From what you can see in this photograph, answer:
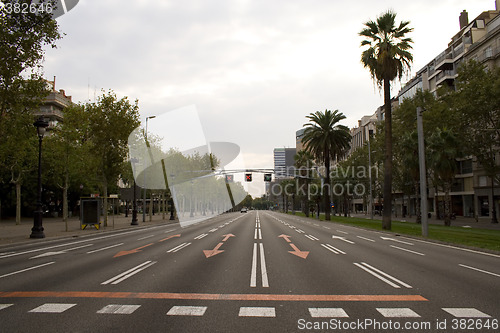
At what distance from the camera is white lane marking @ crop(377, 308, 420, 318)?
19.1ft

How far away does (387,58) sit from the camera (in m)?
28.4

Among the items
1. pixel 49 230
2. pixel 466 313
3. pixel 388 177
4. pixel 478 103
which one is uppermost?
pixel 478 103

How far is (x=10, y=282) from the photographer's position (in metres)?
8.59

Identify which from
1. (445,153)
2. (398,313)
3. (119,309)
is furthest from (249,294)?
(445,153)

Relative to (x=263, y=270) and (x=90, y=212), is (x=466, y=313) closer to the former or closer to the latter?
(x=263, y=270)

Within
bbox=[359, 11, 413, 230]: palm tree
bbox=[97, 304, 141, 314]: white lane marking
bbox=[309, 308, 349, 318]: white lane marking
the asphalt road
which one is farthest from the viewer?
bbox=[359, 11, 413, 230]: palm tree

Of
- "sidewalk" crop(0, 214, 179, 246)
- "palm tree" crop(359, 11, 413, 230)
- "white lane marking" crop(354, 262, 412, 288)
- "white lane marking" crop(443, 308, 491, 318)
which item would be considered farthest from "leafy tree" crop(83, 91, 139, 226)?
"white lane marking" crop(443, 308, 491, 318)

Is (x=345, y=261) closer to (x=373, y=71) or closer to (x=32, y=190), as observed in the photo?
(x=373, y=71)

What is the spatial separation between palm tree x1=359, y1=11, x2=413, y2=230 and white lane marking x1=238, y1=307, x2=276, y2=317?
79.6 feet

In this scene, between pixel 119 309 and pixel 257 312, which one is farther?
pixel 119 309

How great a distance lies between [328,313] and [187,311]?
2341 mm

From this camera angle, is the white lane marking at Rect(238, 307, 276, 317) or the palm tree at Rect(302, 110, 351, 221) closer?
the white lane marking at Rect(238, 307, 276, 317)

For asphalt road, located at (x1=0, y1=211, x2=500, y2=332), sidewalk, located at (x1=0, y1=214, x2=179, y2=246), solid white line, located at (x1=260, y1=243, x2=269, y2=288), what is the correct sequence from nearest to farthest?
asphalt road, located at (x1=0, y1=211, x2=500, y2=332), solid white line, located at (x1=260, y1=243, x2=269, y2=288), sidewalk, located at (x1=0, y1=214, x2=179, y2=246)

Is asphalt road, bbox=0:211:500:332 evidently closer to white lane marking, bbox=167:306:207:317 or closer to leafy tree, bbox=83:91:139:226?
white lane marking, bbox=167:306:207:317
